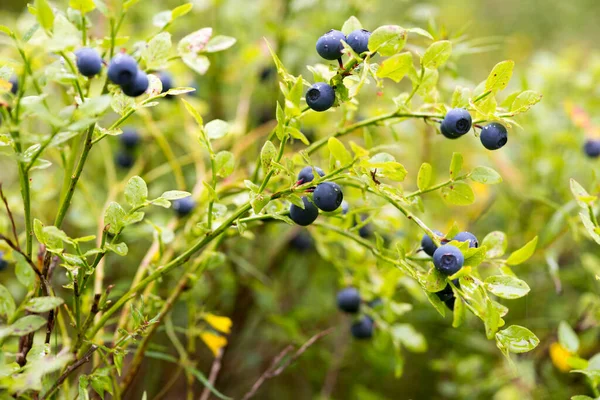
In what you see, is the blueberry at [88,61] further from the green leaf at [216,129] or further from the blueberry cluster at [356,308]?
the blueberry cluster at [356,308]

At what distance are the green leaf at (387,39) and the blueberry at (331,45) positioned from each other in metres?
0.05

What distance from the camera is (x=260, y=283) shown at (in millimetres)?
1726

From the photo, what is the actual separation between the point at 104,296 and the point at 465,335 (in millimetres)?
1281

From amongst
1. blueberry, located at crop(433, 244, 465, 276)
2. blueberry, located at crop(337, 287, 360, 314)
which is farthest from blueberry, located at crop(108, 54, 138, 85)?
blueberry, located at crop(337, 287, 360, 314)

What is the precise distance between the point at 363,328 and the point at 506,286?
0.56 m

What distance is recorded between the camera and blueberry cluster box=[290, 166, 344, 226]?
0.80m

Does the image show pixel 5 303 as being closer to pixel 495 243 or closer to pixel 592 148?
pixel 495 243

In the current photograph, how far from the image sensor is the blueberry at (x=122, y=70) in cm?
77

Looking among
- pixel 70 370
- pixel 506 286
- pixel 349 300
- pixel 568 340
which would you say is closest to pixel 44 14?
pixel 70 370

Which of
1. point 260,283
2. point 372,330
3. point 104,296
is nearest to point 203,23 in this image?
point 260,283

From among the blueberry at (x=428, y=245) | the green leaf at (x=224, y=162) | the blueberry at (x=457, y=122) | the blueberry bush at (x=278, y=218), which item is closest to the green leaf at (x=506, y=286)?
the blueberry bush at (x=278, y=218)

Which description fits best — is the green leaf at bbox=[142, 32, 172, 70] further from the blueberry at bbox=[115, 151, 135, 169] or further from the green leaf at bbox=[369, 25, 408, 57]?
the blueberry at bbox=[115, 151, 135, 169]

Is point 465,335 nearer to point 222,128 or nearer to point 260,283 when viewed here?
point 260,283

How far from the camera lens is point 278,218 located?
33.4 inches
